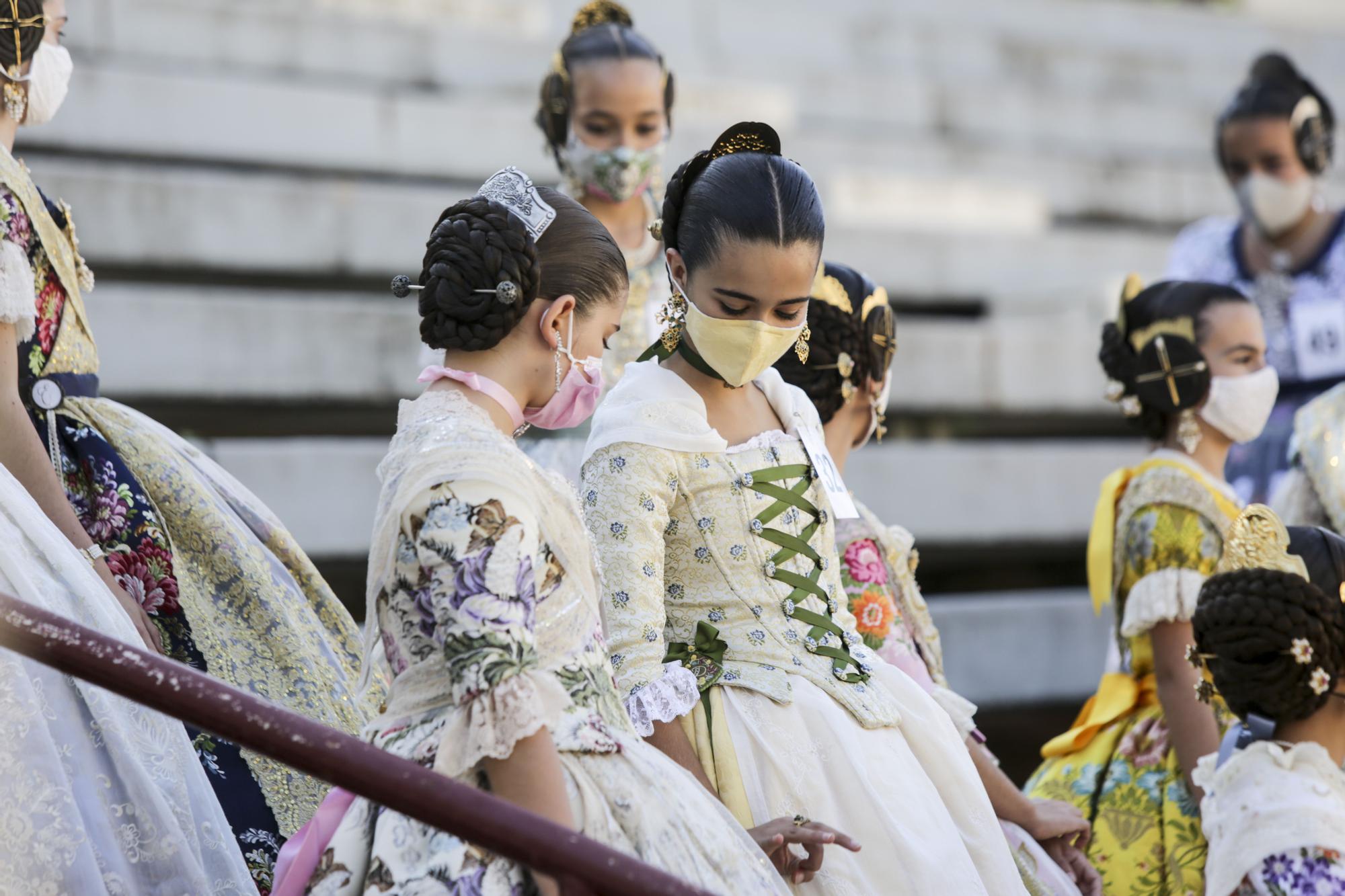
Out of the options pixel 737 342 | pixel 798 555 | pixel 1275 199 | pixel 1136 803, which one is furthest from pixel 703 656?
pixel 1275 199

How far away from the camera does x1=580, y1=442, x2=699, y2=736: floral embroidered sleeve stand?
250 cm

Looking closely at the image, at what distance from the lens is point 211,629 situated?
3.13 m

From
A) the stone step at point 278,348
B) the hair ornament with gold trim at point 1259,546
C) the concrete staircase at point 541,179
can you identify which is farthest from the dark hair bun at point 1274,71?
the hair ornament with gold trim at point 1259,546

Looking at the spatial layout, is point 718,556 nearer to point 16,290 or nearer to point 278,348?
point 16,290

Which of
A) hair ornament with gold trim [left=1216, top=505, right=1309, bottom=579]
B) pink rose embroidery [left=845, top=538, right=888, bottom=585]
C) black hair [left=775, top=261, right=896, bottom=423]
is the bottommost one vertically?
pink rose embroidery [left=845, top=538, right=888, bottom=585]

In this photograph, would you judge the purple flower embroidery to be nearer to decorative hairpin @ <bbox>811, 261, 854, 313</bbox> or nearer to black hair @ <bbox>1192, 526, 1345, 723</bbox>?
decorative hairpin @ <bbox>811, 261, 854, 313</bbox>

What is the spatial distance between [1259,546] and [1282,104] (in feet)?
10.1

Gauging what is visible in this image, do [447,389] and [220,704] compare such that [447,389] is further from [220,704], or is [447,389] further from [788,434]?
[788,434]

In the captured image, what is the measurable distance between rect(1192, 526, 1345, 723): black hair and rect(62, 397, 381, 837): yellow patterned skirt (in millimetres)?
1552

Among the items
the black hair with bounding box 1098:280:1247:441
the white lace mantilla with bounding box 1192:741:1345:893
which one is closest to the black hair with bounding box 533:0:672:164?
the black hair with bounding box 1098:280:1247:441

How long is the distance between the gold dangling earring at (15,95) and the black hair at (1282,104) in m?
4.02

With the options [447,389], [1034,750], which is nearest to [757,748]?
[447,389]

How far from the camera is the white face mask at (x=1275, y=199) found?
5.61m

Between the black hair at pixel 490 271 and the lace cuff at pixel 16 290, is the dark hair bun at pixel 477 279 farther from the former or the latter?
the lace cuff at pixel 16 290
